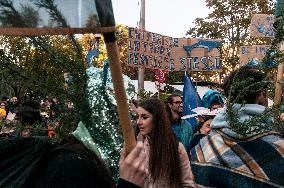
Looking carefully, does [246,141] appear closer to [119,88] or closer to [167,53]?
[119,88]

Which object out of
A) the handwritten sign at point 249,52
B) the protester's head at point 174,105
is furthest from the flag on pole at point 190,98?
the handwritten sign at point 249,52

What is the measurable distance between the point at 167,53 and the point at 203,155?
9.13 metres

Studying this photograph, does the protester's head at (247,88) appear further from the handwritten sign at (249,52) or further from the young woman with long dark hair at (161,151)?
the handwritten sign at (249,52)

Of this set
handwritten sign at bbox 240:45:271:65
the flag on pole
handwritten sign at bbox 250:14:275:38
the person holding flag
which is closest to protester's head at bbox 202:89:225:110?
the person holding flag

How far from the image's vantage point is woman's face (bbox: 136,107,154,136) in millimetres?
3445

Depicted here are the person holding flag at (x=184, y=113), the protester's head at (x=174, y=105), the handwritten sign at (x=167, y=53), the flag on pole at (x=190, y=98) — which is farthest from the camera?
the handwritten sign at (x=167, y=53)

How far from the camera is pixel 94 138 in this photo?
1.66m

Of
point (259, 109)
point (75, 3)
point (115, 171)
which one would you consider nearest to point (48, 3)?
point (75, 3)

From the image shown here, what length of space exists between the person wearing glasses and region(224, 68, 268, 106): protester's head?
2.70 meters

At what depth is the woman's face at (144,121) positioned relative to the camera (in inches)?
136

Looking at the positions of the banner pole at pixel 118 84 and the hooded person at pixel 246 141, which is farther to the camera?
the hooded person at pixel 246 141

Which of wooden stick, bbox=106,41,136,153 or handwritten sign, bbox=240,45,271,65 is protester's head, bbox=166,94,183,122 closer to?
handwritten sign, bbox=240,45,271,65

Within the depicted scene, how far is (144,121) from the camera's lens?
3479 millimetres

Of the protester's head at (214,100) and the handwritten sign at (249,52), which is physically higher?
the handwritten sign at (249,52)
